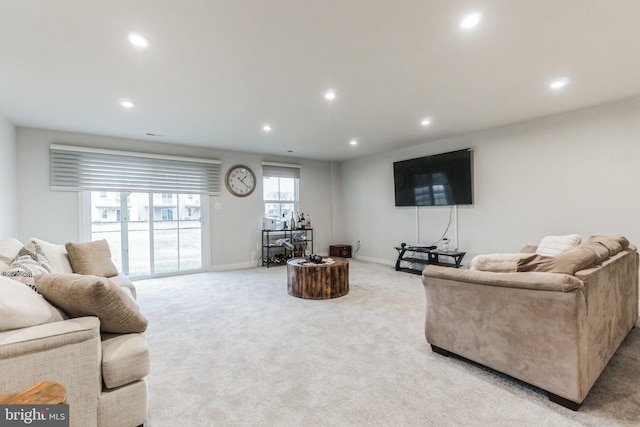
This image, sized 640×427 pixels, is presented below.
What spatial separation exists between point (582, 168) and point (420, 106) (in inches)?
85.2

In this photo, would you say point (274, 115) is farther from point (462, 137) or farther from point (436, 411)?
Answer: point (436, 411)

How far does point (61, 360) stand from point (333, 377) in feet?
4.77

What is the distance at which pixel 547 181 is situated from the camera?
4020mm

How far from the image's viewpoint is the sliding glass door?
4.82 m

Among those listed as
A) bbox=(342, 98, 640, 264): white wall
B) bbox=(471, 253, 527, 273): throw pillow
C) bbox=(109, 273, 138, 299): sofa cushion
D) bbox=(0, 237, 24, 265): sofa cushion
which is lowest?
bbox=(109, 273, 138, 299): sofa cushion

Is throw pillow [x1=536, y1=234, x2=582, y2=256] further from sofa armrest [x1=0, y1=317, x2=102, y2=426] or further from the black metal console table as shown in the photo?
sofa armrest [x1=0, y1=317, x2=102, y2=426]

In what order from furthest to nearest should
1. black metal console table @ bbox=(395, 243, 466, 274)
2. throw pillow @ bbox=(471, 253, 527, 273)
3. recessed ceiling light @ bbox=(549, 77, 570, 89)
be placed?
black metal console table @ bbox=(395, 243, 466, 274)
recessed ceiling light @ bbox=(549, 77, 570, 89)
throw pillow @ bbox=(471, 253, 527, 273)

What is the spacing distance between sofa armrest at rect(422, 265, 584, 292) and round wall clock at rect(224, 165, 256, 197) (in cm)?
454

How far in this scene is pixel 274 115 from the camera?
151 inches

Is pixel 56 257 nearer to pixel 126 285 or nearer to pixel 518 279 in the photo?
pixel 126 285

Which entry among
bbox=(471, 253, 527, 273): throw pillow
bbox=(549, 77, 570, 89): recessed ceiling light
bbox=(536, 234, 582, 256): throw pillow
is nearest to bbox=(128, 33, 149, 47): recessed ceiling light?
bbox=(471, 253, 527, 273): throw pillow

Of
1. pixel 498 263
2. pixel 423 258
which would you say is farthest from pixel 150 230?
pixel 498 263

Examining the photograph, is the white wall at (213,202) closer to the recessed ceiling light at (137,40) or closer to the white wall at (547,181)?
the white wall at (547,181)

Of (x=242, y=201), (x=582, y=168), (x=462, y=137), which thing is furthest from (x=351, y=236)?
(x=582, y=168)
